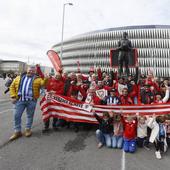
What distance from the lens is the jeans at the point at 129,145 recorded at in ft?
16.4

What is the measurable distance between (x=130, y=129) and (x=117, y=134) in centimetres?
38

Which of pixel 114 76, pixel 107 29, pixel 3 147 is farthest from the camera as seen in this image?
pixel 107 29

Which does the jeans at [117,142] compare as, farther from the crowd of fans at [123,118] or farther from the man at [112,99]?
the man at [112,99]

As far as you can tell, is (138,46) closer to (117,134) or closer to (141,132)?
(141,132)

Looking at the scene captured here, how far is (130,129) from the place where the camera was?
5.25 m

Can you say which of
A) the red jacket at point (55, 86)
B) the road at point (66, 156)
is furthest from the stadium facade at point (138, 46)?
the road at point (66, 156)

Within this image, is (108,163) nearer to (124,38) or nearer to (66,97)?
(66,97)

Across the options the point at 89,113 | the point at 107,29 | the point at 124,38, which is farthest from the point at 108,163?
the point at 107,29

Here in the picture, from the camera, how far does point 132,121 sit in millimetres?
5395

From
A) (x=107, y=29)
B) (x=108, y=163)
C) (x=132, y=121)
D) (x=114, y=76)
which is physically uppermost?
(x=107, y=29)

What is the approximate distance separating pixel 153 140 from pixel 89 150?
5.41 ft

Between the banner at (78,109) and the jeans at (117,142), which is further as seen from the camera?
the banner at (78,109)

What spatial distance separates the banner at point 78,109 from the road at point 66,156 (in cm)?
66

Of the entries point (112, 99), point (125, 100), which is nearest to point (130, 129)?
point (125, 100)
